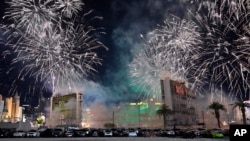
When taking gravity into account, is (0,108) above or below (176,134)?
above

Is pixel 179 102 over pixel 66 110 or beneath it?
over

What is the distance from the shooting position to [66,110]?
187375 mm

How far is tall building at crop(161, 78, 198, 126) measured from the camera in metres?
141

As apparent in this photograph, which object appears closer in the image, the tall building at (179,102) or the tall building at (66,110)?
the tall building at (179,102)

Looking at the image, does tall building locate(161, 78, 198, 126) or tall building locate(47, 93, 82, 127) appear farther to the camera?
tall building locate(47, 93, 82, 127)

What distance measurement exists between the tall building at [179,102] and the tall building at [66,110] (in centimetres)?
6295

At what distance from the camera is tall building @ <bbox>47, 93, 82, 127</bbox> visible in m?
181

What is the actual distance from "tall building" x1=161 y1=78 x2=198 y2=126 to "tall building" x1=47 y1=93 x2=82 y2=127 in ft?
207

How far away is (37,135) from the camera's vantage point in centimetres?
5781

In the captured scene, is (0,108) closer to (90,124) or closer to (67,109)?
(67,109)

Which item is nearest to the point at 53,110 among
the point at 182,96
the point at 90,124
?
the point at 90,124

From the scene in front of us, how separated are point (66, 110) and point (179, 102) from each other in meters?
76.1

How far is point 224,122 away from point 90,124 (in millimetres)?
86465

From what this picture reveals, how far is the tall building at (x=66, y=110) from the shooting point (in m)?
181
